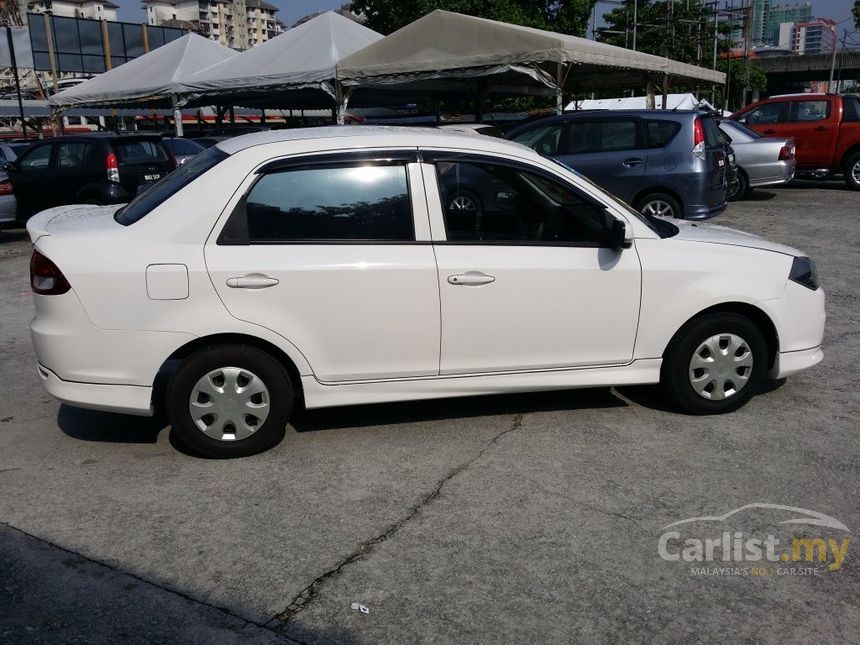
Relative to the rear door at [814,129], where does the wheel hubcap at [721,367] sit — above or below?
below

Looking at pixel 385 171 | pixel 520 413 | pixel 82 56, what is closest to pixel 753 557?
pixel 520 413

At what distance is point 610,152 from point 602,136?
32 centimetres

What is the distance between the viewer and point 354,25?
60.7 feet

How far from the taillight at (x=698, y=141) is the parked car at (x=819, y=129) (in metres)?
6.57

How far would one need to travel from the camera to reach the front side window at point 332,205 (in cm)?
430

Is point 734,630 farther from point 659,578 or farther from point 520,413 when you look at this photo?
point 520,413

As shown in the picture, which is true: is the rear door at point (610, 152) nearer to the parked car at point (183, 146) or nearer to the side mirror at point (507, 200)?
the side mirror at point (507, 200)

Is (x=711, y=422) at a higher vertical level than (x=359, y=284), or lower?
lower

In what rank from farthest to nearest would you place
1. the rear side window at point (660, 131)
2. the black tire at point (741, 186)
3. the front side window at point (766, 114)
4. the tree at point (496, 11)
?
the tree at point (496, 11), the front side window at point (766, 114), the black tire at point (741, 186), the rear side window at point (660, 131)

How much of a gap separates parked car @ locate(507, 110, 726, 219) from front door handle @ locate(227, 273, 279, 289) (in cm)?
753

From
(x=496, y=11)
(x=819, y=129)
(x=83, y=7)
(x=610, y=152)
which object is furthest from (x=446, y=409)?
(x=83, y=7)

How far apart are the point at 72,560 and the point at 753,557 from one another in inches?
111

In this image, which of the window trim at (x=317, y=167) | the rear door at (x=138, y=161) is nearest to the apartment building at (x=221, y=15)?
the rear door at (x=138, y=161)

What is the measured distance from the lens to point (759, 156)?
49.1 ft
